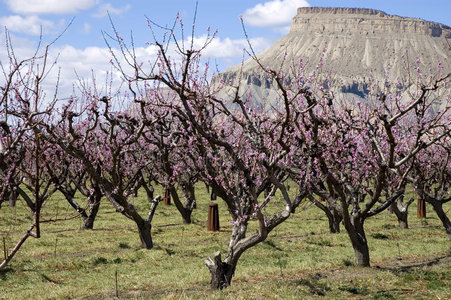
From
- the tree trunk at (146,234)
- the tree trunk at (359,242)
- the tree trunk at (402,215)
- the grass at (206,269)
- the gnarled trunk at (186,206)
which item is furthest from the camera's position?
the gnarled trunk at (186,206)

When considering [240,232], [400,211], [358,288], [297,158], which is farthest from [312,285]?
[400,211]

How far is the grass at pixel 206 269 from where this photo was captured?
46.5ft

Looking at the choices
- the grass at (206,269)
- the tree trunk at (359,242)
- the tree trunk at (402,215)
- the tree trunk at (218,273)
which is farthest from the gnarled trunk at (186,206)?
the tree trunk at (218,273)

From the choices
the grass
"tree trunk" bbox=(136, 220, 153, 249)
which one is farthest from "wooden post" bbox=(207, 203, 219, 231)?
"tree trunk" bbox=(136, 220, 153, 249)

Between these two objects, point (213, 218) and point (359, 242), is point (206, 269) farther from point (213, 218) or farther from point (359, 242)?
point (213, 218)

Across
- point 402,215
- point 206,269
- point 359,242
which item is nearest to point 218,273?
point 206,269

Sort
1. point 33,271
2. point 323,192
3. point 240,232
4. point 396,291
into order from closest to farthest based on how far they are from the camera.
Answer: point 396,291, point 240,232, point 323,192, point 33,271

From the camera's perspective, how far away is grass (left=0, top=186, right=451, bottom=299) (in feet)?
46.5

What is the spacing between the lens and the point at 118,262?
19812 mm

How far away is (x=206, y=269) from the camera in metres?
17.7

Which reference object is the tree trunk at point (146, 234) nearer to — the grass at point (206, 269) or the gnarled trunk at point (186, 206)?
the grass at point (206, 269)

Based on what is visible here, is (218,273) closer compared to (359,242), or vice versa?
(218,273)

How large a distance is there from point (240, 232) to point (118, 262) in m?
6.57

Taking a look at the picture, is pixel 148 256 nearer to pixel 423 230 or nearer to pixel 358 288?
pixel 358 288
